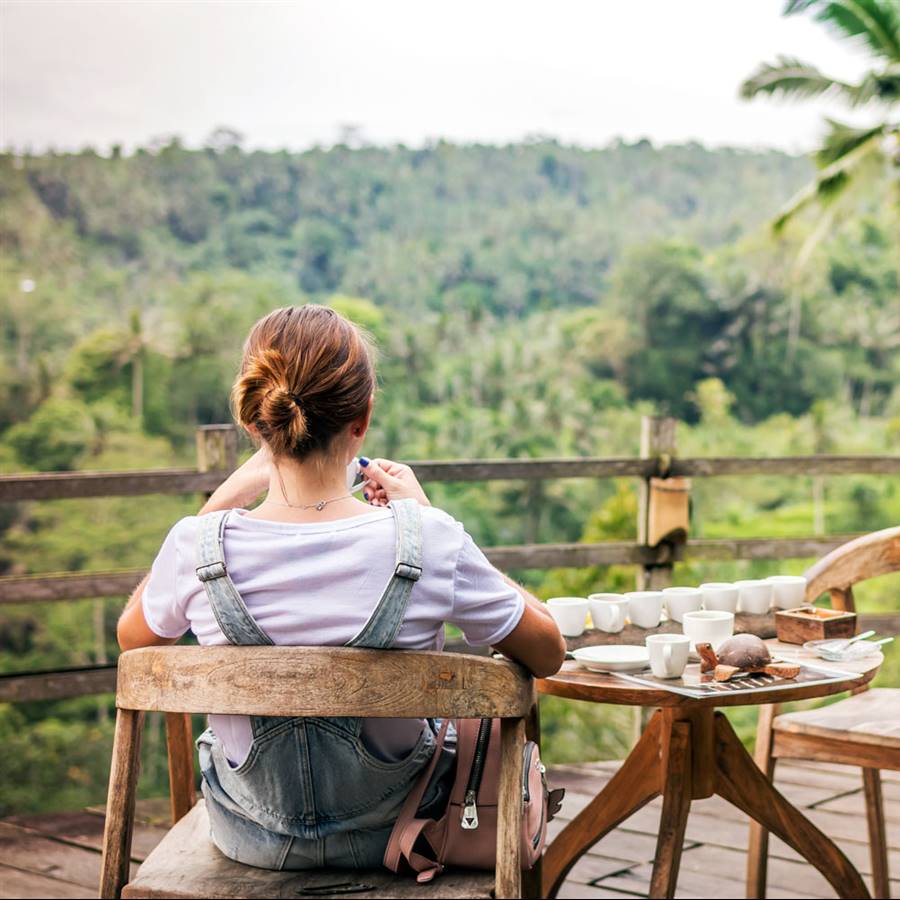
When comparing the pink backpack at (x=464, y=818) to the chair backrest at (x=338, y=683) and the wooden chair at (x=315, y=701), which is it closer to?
the wooden chair at (x=315, y=701)

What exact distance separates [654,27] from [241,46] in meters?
13.1

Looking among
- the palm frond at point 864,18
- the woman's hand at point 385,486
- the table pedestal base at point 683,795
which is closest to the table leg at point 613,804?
the table pedestal base at point 683,795

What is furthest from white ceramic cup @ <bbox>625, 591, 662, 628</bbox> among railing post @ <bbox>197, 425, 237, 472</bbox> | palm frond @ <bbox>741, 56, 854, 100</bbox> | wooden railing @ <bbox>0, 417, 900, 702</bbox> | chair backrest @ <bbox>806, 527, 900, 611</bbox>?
palm frond @ <bbox>741, 56, 854, 100</bbox>

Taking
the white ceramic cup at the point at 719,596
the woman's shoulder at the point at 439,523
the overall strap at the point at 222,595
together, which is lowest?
the white ceramic cup at the point at 719,596

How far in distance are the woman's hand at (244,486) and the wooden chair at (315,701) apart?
0.28 meters

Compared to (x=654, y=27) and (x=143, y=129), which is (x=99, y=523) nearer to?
(x=143, y=129)

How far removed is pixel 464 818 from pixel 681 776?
660 mm

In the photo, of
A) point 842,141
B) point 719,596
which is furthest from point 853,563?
point 842,141

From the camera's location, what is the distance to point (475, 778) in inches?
56.7

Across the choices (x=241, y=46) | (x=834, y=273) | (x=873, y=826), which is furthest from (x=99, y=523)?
(x=873, y=826)

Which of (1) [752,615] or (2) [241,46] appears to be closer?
(1) [752,615]

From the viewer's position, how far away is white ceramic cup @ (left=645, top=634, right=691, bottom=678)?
5.74 ft

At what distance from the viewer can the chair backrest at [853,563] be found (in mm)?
2371

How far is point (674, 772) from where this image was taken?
197 cm
